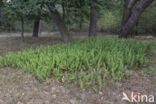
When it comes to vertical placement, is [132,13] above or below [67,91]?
above

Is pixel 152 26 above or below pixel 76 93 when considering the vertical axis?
above

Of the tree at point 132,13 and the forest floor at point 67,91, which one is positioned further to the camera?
the tree at point 132,13

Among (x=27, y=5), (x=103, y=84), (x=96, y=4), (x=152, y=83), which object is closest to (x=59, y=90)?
(x=103, y=84)

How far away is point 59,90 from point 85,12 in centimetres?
620

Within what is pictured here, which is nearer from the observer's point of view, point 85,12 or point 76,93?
point 76,93

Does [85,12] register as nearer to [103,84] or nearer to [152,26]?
[103,84]

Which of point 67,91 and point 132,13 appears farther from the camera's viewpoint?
point 132,13

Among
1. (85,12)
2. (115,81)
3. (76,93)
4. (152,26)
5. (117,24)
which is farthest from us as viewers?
(117,24)

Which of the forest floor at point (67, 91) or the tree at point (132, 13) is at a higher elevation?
the tree at point (132, 13)

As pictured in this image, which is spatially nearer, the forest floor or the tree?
the forest floor

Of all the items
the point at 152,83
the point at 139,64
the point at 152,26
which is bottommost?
the point at 152,83

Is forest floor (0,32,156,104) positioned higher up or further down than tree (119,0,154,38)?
further down

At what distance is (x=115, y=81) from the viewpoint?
3303mm

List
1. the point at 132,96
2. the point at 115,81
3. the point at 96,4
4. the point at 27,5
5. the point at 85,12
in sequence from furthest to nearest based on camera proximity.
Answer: the point at 85,12
the point at 96,4
the point at 27,5
the point at 115,81
the point at 132,96
